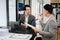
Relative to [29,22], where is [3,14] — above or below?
above

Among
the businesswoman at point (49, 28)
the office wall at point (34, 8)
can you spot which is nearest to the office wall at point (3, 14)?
the office wall at point (34, 8)

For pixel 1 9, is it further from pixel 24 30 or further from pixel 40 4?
pixel 40 4

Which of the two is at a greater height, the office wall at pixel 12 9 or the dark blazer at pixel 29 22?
the office wall at pixel 12 9

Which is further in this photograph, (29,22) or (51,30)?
(29,22)

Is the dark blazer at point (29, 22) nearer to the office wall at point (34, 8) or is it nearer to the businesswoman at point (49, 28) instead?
the office wall at point (34, 8)

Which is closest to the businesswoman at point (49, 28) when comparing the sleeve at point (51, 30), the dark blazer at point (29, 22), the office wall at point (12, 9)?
the sleeve at point (51, 30)

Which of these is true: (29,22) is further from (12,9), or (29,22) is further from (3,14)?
(3,14)

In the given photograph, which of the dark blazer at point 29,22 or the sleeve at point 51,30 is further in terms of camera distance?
the dark blazer at point 29,22

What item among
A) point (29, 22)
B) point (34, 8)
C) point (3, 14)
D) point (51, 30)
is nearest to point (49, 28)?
point (51, 30)

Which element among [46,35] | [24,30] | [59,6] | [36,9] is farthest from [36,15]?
[59,6]

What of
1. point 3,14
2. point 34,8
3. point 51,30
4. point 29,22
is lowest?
point 51,30

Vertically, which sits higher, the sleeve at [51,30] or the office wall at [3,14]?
the office wall at [3,14]

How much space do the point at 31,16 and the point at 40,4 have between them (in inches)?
21.5

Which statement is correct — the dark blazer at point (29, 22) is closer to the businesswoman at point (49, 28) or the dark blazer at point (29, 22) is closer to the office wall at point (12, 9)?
the office wall at point (12, 9)
